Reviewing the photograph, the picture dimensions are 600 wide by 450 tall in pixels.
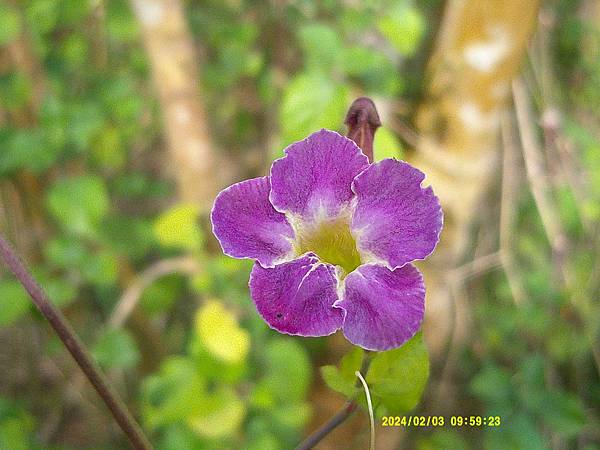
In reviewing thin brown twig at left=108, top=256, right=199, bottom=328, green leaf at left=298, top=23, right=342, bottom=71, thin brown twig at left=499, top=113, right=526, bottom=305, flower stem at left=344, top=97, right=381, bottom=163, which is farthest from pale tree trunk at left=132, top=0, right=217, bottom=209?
flower stem at left=344, top=97, right=381, bottom=163

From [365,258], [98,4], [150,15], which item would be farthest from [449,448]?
[98,4]

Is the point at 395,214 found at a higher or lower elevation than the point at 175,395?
higher

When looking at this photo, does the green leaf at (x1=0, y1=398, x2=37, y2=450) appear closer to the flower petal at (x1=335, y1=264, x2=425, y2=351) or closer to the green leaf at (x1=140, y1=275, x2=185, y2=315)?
the green leaf at (x1=140, y1=275, x2=185, y2=315)

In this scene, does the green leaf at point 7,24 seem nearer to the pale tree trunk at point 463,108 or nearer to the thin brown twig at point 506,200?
the pale tree trunk at point 463,108

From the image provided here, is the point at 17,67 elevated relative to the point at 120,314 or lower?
elevated

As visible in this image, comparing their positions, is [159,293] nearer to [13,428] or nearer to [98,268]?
[98,268]

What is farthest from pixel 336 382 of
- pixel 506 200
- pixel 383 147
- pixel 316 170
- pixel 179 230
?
pixel 506 200

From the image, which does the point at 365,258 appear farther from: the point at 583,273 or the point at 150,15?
the point at 583,273
